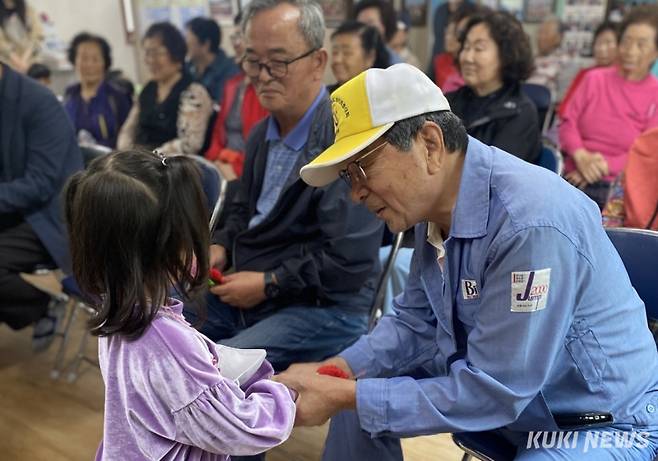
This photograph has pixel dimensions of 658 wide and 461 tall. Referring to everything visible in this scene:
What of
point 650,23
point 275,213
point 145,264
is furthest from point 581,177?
point 145,264

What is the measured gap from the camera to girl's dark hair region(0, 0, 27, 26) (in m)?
4.44

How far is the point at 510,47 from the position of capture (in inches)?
105

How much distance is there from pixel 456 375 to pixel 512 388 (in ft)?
0.33

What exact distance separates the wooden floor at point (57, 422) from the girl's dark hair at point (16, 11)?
2.81m

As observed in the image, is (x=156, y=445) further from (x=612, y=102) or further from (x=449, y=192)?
(x=612, y=102)

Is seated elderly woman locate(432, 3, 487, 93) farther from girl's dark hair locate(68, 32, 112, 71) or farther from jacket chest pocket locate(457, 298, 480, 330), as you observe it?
jacket chest pocket locate(457, 298, 480, 330)

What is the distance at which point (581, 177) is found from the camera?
2.97 m

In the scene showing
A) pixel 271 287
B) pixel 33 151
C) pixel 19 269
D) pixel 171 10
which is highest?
pixel 171 10

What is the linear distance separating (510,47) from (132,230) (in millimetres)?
2158

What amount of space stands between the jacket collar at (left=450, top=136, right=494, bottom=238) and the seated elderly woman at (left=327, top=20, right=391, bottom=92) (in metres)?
2.19

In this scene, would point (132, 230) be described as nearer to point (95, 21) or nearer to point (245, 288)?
point (245, 288)

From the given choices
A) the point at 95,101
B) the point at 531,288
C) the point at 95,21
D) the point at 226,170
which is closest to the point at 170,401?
the point at 531,288

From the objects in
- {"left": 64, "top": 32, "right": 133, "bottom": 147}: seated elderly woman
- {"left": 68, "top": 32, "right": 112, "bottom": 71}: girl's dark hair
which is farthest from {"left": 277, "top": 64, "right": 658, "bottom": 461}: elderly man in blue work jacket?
{"left": 68, "top": 32, "right": 112, "bottom": 71}: girl's dark hair

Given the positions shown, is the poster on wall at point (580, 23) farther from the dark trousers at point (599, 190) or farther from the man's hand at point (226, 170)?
the man's hand at point (226, 170)
